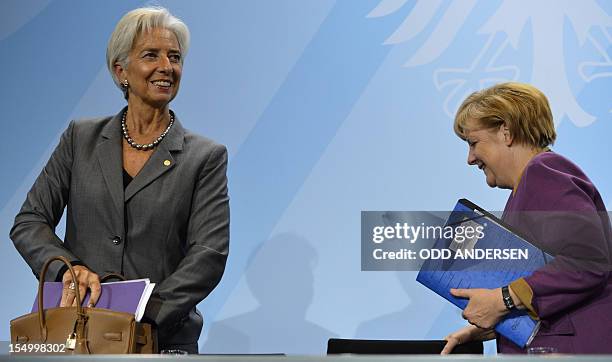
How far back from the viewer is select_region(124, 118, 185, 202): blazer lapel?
2.93 meters

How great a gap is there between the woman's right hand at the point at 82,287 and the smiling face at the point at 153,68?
633mm

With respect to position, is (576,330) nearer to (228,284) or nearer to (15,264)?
(228,284)

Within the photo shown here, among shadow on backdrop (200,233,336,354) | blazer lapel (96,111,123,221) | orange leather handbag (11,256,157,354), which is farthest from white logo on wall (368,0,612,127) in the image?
orange leather handbag (11,256,157,354)

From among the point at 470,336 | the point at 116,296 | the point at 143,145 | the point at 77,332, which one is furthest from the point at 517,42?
the point at 77,332

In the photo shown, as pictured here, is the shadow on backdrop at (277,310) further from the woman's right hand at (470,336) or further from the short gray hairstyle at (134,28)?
the short gray hairstyle at (134,28)

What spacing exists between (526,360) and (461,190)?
94.2 inches

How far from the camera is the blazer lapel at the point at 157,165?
2.93 meters

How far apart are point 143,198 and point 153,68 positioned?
41 cm

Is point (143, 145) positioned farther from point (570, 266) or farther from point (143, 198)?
point (570, 266)

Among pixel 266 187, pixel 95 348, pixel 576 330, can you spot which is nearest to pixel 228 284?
pixel 266 187

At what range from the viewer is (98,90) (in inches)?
165

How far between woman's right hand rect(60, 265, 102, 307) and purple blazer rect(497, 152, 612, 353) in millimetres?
1089

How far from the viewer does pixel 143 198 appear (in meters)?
2.92

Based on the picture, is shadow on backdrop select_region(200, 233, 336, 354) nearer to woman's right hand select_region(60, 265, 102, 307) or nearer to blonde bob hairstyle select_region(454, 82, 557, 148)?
woman's right hand select_region(60, 265, 102, 307)
